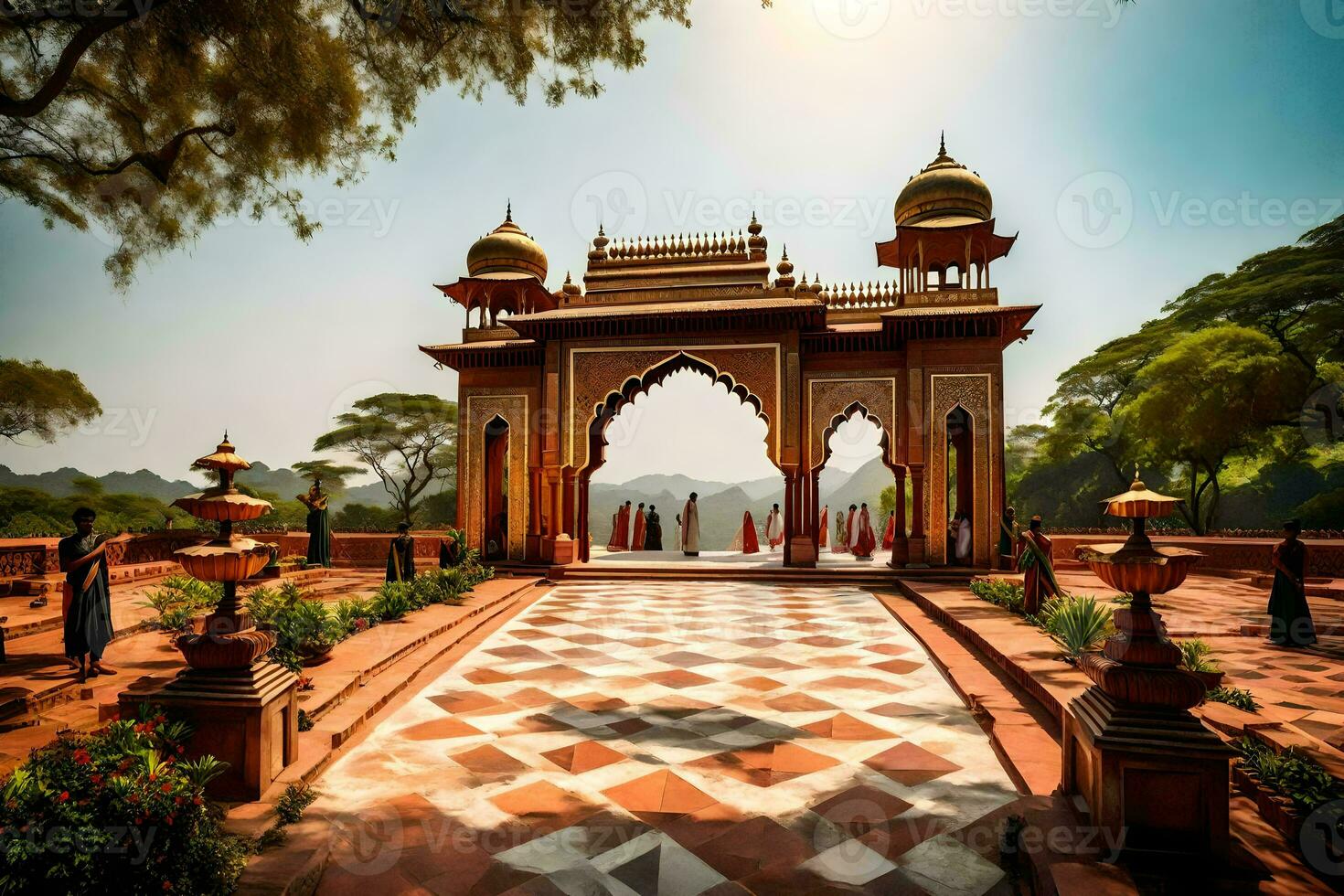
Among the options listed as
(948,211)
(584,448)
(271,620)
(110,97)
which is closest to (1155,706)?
(271,620)

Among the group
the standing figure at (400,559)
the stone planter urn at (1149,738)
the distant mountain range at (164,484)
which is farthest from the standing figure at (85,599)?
the distant mountain range at (164,484)

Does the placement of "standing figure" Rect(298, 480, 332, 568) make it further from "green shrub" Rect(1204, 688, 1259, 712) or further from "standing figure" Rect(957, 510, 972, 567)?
"green shrub" Rect(1204, 688, 1259, 712)

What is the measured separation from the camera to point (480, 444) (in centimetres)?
1684

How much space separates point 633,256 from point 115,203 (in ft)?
32.6

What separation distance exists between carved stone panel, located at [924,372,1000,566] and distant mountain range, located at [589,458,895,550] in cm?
4788

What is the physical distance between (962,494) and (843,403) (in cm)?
387

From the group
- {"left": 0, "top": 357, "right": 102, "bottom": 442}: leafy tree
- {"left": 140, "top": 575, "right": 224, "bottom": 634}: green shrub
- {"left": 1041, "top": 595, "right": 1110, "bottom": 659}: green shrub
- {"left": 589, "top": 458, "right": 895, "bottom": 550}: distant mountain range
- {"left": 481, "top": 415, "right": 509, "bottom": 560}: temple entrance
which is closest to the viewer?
{"left": 1041, "top": 595, "right": 1110, "bottom": 659}: green shrub

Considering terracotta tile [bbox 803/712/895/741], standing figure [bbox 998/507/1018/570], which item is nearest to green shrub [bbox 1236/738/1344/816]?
terracotta tile [bbox 803/712/895/741]

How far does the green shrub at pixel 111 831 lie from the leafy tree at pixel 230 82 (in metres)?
5.22

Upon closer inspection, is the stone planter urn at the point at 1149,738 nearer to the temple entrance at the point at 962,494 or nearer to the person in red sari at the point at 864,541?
the temple entrance at the point at 962,494

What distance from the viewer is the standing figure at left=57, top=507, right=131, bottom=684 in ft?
20.0

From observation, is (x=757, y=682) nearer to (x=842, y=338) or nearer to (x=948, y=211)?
(x=842, y=338)

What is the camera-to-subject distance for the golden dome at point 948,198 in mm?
15977

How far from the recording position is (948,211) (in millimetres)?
16031
